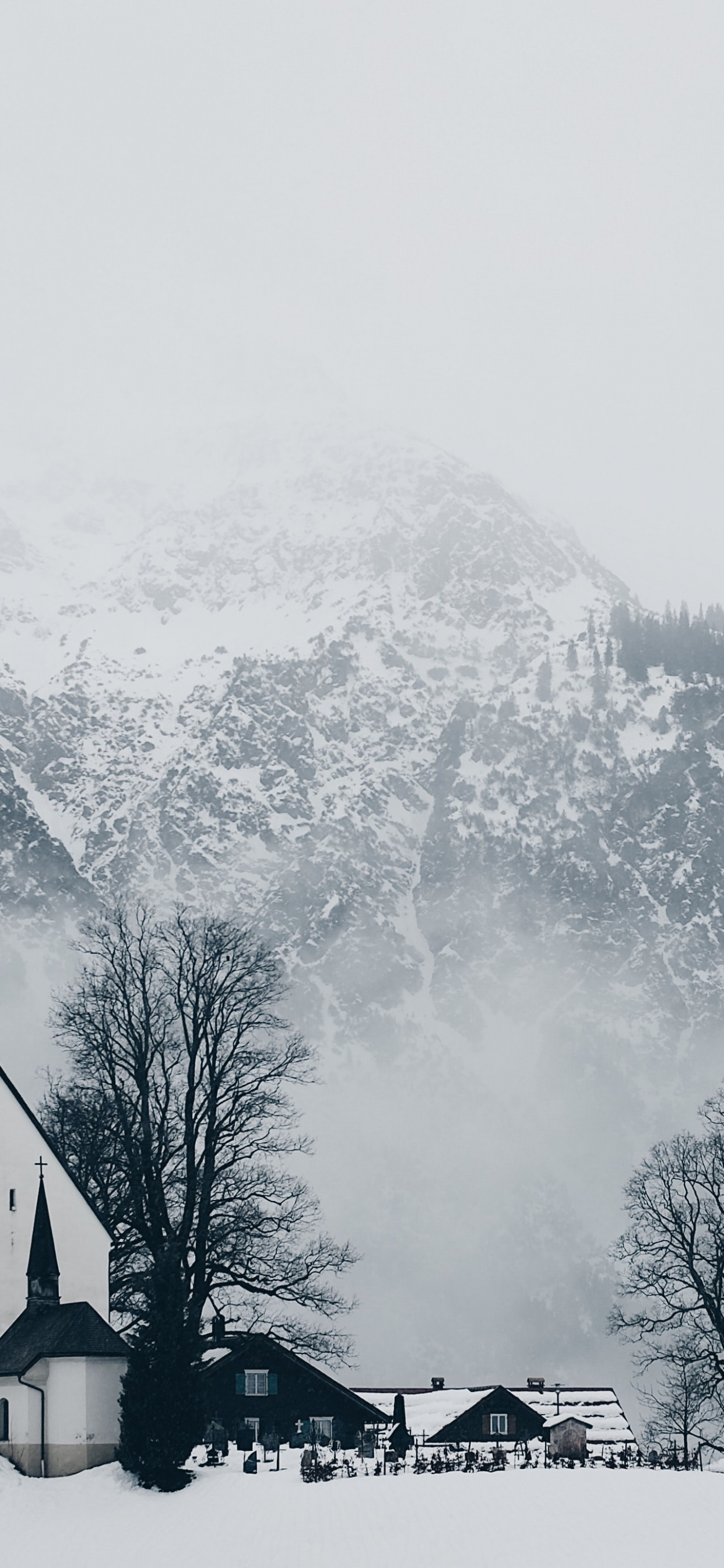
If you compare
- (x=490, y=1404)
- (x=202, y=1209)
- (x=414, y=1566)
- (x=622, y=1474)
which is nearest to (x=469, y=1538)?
(x=414, y=1566)

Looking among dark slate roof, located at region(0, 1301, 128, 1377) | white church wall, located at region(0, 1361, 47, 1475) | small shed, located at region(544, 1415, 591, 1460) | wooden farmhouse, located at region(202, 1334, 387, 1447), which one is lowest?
small shed, located at region(544, 1415, 591, 1460)

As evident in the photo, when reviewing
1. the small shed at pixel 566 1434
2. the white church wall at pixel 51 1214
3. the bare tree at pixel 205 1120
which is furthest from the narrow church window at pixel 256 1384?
the white church wall at pixel 51 1214

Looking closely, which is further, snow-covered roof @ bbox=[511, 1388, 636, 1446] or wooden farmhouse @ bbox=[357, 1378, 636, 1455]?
snow-covered roof @ bbox=[511, 1388, 636, 1446]

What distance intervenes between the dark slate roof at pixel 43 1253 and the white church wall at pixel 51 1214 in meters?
1.73

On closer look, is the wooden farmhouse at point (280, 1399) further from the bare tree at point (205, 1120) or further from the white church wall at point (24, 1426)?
the white church wall at point (24, 1426)

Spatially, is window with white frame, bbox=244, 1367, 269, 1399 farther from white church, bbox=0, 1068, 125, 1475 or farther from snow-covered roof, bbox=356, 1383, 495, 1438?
white church, bbox=0, 1068, 125, 1475

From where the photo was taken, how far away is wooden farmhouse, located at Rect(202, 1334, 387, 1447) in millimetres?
64688

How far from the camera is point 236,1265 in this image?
5122 centimetres

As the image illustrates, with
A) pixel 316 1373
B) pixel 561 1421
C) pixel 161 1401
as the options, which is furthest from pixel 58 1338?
pixel 561 1421

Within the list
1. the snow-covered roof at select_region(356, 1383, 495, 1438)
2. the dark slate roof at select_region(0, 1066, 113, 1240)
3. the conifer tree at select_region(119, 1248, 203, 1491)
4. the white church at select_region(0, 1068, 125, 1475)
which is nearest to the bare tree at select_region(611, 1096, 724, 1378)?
the snow-covered roof at select_region(356, 1383, 495, 1438)

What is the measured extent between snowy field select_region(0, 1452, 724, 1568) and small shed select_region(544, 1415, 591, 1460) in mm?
25768

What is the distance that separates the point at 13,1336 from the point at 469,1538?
17.6 meters

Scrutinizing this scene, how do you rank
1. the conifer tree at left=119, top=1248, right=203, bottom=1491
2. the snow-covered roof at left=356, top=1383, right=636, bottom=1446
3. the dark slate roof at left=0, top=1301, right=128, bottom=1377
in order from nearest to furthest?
the conifer tree at left=119, top=1248, right=203, bottom=1491 → the dark slate roof at left=0, top=1301, right=128, bottom=1377 → the snow-covered roof at left=356, top=1383, right=636, bottom=1446

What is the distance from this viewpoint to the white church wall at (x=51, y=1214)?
175 feet
